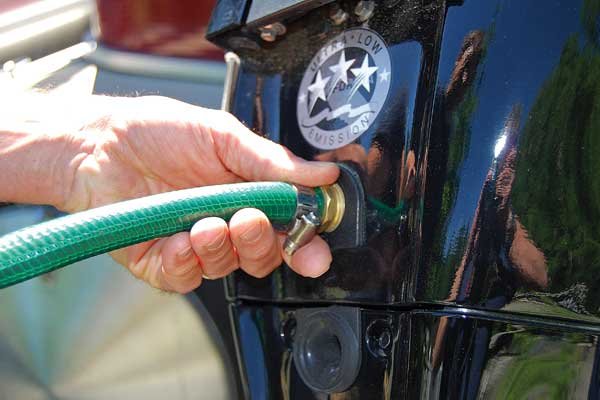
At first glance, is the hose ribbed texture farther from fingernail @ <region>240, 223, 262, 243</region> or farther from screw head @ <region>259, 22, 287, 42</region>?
screw head @ <region>259, 22, 287, 42</region>

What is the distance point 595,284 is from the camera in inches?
22.6

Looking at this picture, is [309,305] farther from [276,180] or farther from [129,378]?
[129,378]

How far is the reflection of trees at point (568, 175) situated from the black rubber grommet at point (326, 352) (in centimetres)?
20

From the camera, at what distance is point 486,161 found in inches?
23.9

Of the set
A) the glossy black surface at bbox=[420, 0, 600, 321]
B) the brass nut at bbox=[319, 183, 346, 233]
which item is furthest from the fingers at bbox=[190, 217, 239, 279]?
the glossy black surface at bbox=[420, 0, 600, 321]

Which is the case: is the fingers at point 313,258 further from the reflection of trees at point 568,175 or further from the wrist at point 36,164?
the wrist at point 36,164

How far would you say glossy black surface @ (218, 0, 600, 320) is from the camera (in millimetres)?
580

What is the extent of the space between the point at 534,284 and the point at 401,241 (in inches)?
4.8

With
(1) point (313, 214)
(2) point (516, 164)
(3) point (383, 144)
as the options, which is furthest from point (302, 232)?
(2) point (516, 164)

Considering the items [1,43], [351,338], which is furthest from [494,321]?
[1,43]

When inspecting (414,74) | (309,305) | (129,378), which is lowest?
(129,378)

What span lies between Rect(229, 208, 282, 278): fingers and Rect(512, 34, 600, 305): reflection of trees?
0.26 metres

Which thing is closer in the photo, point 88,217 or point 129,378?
point 88,217

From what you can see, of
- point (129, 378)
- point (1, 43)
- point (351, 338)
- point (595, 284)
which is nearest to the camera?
point (595, 284)
